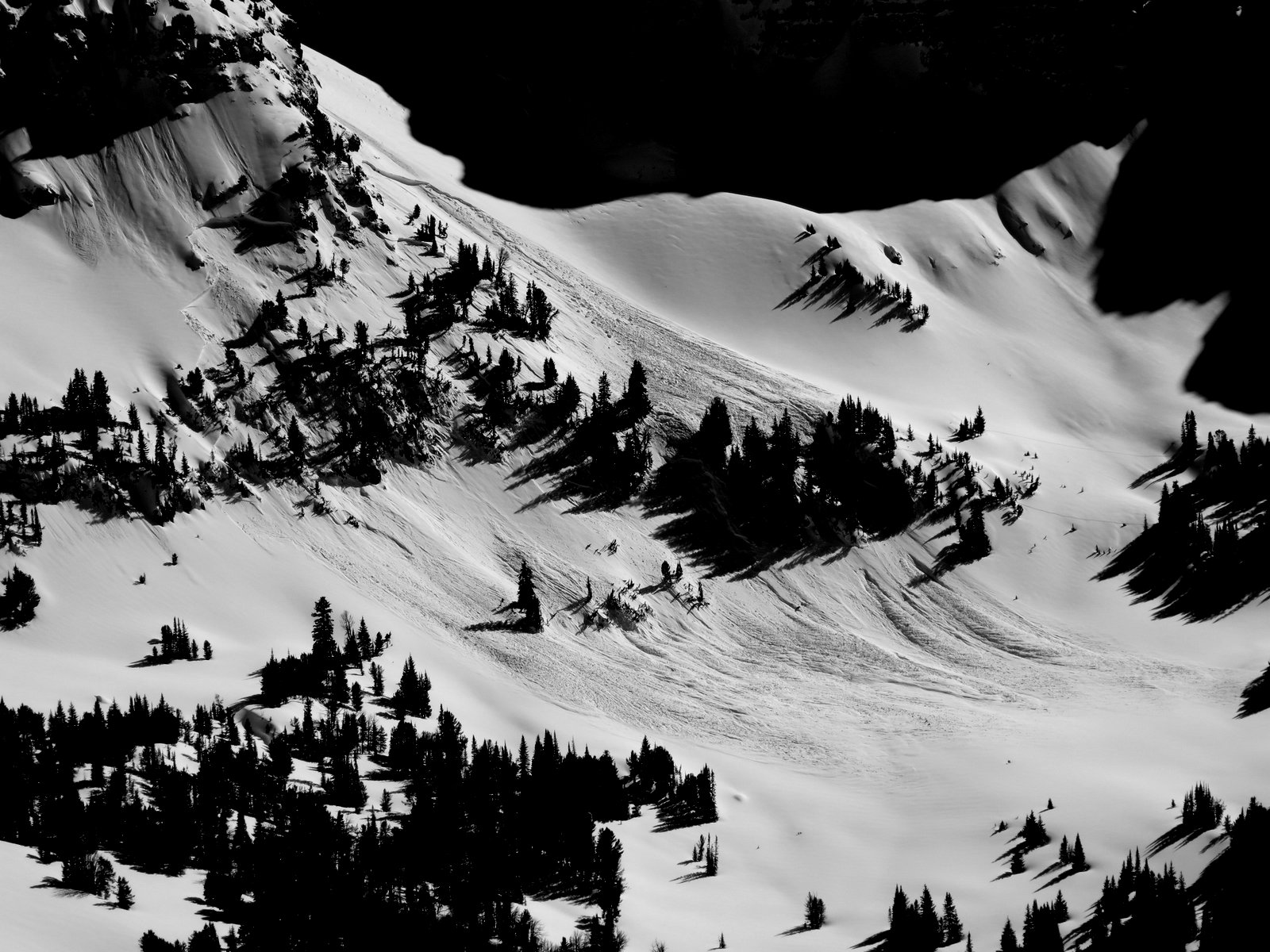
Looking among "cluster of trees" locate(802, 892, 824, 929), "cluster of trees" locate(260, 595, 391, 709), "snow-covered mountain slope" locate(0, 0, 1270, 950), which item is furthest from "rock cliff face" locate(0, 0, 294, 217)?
"cluster of trees" locate(802, 892, 824, 929)

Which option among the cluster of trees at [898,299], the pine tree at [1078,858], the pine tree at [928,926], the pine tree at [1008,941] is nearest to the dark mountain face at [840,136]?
the cluster of trees at [898,299]

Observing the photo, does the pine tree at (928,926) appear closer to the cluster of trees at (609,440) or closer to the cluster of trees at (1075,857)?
the cluster of trees at (1075,857)

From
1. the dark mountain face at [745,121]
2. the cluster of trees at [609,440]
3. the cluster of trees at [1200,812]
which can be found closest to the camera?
the cluster of trees at [1200,812]

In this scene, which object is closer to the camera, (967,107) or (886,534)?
(886,534)

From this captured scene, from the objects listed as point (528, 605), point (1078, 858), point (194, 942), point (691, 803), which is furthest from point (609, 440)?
point (194, 942)

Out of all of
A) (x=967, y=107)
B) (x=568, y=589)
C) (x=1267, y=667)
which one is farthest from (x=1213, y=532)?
(x=967, y=107)

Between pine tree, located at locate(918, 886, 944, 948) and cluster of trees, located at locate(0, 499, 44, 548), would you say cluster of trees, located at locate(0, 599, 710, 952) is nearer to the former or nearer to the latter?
pine tree, located at locate(918, 886, 944, 948)

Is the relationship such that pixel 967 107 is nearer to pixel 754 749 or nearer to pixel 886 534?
pixel 886 534
